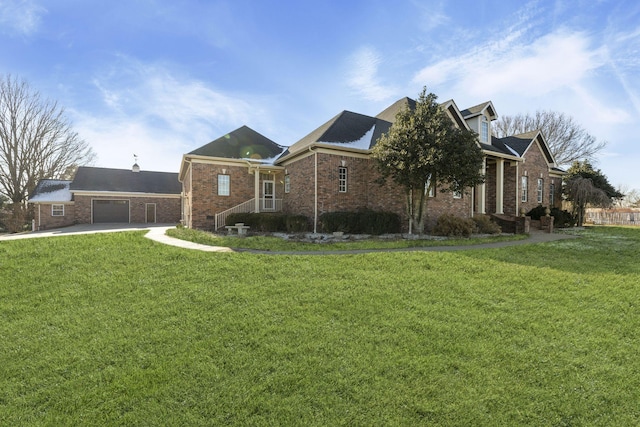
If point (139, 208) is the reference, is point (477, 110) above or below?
above

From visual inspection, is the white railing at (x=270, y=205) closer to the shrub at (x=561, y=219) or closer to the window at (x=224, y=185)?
the window at (x=224, y=185)

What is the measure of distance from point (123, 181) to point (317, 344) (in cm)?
2984

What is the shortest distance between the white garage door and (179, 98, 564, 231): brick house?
1063 centimetres

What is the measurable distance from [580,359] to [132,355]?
18.4 ft

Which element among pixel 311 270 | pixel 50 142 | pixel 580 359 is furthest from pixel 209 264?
pixel 50 142

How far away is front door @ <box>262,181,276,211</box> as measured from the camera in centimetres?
1783

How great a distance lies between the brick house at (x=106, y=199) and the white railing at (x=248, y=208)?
1412 centimetres

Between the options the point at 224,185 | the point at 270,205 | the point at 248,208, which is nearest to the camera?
the point at 224,185

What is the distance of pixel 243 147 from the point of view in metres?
18.6

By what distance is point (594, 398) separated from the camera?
317cm

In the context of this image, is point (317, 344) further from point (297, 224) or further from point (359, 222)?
point (297, 224)

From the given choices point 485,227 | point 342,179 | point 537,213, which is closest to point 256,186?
point 342,179

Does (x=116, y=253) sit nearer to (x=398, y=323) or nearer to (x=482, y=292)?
(x=398, y=323)

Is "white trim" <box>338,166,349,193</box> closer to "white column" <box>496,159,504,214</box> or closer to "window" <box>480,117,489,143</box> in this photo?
"window" <box>480,117,489,143</box>
